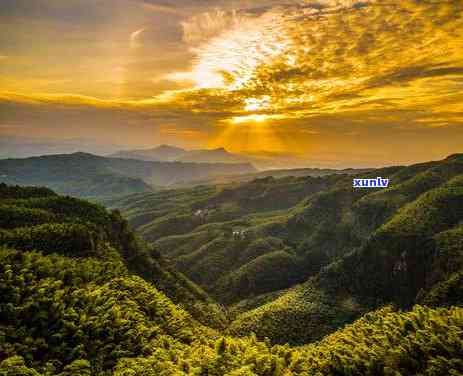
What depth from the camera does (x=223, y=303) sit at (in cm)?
15825

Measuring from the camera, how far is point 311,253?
191125 millimetres

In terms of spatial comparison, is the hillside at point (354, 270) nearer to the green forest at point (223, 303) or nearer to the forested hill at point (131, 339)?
the green forest at point (223, 303)

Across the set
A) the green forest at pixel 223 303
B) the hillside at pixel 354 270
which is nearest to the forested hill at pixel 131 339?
the green forest at pixel 223 303

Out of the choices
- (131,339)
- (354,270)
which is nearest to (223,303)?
(354,270)

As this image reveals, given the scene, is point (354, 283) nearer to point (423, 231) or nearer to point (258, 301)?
point (423, 231)

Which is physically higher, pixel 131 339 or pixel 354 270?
pixel 131 339

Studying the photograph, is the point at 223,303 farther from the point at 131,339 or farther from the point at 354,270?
the point at 131,339

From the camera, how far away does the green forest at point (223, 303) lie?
32.6m

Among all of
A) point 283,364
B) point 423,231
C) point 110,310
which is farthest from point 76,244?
point 423,231

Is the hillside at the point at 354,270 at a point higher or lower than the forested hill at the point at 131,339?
lower

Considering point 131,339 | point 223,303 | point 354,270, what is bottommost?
point 223,303

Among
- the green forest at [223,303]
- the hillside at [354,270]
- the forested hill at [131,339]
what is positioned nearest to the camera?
the forested hill at [131,339]

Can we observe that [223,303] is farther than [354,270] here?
Yes

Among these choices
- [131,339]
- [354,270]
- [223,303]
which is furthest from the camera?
[223,303]
